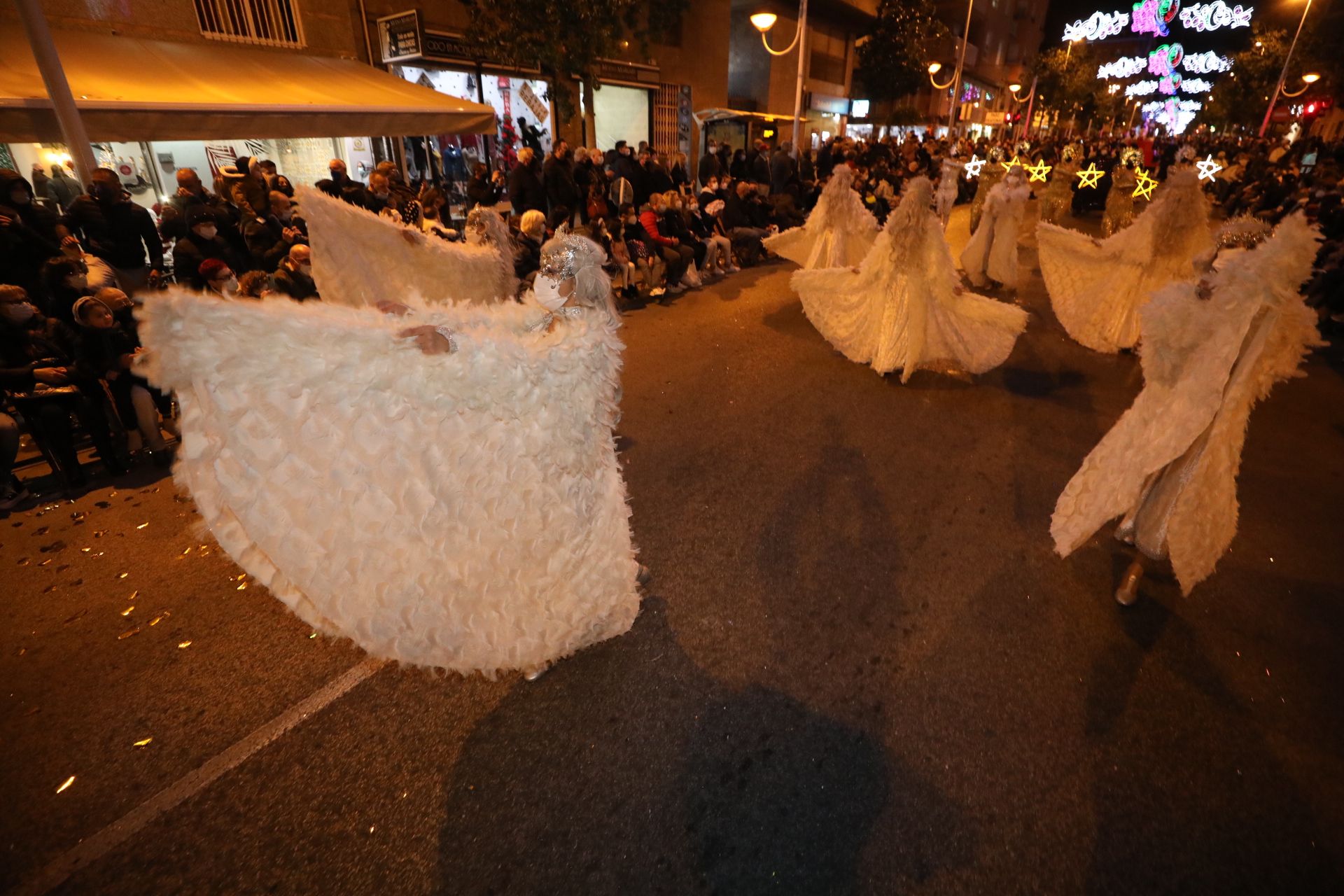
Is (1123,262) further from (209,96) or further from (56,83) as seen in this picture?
(209,96)

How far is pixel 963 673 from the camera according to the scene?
3.19 metres

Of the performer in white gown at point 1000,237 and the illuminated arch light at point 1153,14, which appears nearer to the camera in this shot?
the performer in white gown at point 1000,237

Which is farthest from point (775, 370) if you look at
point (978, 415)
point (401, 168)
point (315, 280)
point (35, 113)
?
point (401, 168)

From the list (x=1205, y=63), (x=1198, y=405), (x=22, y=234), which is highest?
(x=1205, y=63)

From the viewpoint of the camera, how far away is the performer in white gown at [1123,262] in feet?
23.0

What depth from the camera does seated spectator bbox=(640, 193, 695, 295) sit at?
10.1 m

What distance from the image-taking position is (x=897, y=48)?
3253cm

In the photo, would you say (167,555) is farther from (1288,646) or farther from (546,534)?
(1288,646)

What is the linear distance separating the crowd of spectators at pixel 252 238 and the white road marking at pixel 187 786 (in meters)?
2.07

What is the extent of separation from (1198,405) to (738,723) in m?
2.90

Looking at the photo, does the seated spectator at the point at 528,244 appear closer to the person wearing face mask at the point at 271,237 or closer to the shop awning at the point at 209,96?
the person wearing face mask at the point at 271,237

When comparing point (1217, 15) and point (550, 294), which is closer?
point (550, 294)

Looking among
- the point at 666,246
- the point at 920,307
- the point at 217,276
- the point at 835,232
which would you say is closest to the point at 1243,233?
the point at 920,307

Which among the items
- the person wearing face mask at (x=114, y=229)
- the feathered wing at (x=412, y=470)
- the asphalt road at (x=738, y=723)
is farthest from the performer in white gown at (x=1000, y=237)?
the person wearing face mask at (x=114, y=229)
